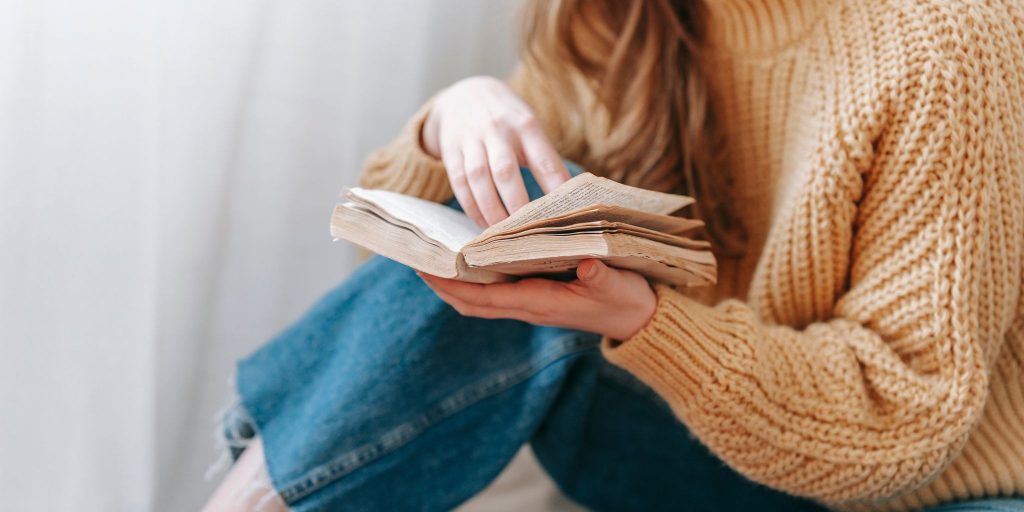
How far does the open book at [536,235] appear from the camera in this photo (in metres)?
0.49

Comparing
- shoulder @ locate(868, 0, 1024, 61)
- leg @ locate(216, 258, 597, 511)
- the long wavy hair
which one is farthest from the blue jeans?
shoulder @ locate(868, 0, 1024, 61)

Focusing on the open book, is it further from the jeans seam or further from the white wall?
the white wall

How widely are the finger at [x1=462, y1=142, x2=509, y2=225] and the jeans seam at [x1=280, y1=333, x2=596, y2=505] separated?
0.18m

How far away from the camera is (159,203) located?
851 mm

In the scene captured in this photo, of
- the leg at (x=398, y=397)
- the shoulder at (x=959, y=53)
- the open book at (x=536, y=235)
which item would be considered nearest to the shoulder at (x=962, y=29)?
the shoulder at (x=959, y=53)

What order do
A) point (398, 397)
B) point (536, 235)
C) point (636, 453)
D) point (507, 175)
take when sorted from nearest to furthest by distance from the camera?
point (536, 235)
point (507, 175)
point (398, 397)
point (636, 453)

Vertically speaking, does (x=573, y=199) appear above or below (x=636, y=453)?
above

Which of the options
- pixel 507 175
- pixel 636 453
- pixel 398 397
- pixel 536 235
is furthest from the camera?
pixel 636 453

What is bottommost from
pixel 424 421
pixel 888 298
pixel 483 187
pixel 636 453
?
pixel 636 453

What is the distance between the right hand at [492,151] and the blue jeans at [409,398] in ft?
0.19

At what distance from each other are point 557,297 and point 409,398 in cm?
19

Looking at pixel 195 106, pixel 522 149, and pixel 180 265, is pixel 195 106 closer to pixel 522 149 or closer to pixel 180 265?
pixel 180 265

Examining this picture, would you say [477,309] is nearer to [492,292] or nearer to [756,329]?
[492,292]

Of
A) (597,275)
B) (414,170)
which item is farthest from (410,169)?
(597,275)
